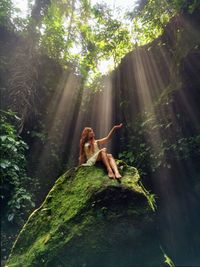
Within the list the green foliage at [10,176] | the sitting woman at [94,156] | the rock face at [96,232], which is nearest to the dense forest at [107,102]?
the green foliage at [10,176]

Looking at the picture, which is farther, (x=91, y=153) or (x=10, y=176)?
(x=10, y=176)

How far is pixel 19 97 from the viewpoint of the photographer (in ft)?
31.0

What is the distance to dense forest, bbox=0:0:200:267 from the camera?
8016 millimetres

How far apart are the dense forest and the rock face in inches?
99.5

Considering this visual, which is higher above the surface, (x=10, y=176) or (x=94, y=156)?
(x=10, y=176)

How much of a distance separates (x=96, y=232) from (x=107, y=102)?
9015mm

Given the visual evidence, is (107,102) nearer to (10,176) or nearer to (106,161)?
(10,176)

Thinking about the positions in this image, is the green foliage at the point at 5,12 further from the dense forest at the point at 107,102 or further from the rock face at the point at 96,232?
the rock face at the point at 96,232

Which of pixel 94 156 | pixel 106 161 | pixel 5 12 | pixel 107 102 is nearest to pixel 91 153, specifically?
pixel 94 156

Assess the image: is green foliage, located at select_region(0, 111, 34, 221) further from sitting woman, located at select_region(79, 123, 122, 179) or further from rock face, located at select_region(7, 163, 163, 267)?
rock face, located at select_region(7, 163, 163, 267)

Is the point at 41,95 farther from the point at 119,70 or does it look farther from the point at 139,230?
the point at 139,230

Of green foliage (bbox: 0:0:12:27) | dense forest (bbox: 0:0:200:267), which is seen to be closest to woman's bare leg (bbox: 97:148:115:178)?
dense forest (bbox: 0:0:200:267)

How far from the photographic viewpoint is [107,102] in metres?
12.5

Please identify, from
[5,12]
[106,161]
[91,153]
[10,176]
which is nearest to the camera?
[106,161]
